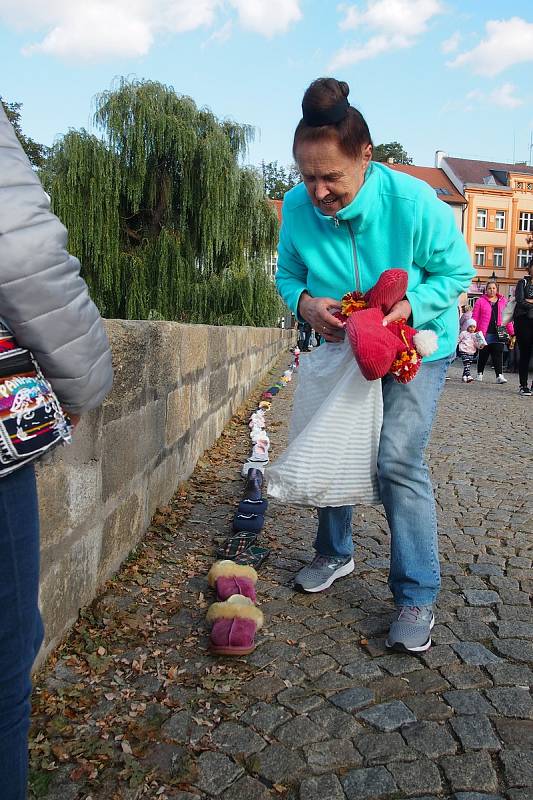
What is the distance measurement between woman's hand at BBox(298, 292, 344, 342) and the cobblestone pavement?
3.72 ft

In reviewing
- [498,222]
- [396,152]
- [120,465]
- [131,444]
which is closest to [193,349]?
[131,444]

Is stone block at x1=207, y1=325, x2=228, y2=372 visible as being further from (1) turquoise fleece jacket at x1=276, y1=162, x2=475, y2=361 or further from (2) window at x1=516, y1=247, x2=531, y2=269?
(2) window at x1=516, y1=247, x2=531, y2=269

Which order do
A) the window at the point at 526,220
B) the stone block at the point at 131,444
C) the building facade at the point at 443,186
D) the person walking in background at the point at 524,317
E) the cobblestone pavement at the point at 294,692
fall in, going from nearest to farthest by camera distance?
the cobblestone pavement at the point at 294,692, the stone block at the point at 131,444, the person walking in background at the point at 524,317, the building facade at the point at 443,186, the window at the point at 526,220

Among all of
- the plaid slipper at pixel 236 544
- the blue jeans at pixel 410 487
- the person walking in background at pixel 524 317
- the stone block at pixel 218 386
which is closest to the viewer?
the blue jeans at pixel 410 487

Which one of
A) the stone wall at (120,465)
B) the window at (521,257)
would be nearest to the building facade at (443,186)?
the window at (521,257)

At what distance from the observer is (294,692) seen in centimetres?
237

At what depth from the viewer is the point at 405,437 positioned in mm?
2691

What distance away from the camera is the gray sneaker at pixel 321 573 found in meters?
3.19

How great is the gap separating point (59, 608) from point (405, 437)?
4.56 feet

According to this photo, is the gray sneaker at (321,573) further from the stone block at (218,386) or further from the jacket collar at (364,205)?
the stone block at (218,386)

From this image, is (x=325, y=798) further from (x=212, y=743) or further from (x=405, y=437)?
(x=405, y=437)

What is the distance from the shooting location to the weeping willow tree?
14.0m

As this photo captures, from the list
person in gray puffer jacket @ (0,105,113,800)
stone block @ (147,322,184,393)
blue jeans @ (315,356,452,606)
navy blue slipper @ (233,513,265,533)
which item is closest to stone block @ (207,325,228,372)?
stone block @ (147,322,184,393)

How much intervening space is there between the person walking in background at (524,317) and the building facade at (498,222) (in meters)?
47.5
